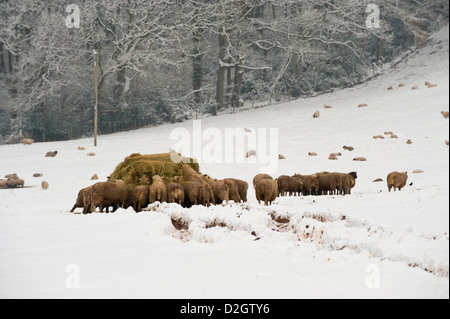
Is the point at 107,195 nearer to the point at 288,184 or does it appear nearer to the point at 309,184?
the point at 288,184

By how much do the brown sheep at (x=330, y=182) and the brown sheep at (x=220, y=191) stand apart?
3467mm

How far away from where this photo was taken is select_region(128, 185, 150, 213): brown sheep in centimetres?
1195

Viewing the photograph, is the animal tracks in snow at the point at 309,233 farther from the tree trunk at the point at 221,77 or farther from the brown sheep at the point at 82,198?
the tree trunk at the point at 221,77

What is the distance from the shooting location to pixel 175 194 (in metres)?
12.0

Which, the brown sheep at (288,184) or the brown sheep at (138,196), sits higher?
the brown sheep at (288,184)

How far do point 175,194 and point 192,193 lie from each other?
45 cm

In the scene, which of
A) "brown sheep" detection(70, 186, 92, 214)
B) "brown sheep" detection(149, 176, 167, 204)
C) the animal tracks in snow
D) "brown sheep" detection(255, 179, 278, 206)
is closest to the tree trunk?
"brown sheep" detection(255, 179, 278, 206)

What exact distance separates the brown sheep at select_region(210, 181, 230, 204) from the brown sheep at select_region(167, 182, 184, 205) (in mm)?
1030

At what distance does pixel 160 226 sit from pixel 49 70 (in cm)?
2871

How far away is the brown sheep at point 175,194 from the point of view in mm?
12009

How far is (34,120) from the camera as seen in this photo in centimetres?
3709

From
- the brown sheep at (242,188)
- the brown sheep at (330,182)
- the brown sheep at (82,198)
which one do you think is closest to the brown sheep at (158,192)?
the brown sheep at (82,198)
